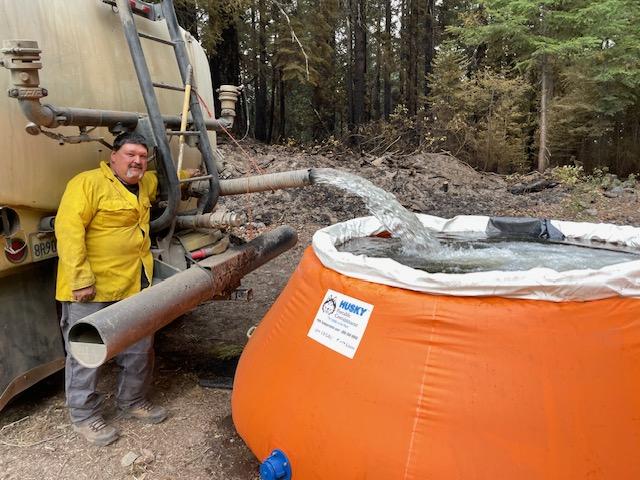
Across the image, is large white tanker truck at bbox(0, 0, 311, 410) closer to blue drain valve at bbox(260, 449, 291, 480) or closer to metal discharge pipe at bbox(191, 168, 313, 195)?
metal discharge pipe at bbox(191, 168, 313, 195)

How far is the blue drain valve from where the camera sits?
2098mm

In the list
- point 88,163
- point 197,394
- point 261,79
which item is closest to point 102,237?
point 88,163

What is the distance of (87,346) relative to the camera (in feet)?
7.38

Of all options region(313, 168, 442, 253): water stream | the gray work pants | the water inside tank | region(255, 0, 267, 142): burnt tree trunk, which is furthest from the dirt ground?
region(255, 0, 267, 142): burnt tree trunk

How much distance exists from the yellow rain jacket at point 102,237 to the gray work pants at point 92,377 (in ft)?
0.38

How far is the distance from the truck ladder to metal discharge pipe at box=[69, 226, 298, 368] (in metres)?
0.46

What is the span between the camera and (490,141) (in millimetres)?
12836

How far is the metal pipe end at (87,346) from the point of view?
2.21 m

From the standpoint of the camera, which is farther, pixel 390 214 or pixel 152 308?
pixel 390 214

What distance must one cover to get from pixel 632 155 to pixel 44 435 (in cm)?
1605

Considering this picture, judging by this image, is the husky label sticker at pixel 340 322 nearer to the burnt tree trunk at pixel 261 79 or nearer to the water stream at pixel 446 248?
the water stream at pixel 446 248

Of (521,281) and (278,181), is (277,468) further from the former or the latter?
(278,181)

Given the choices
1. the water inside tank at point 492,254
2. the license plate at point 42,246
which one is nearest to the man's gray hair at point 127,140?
the license plate at point 42,246

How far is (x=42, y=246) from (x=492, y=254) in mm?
2681
